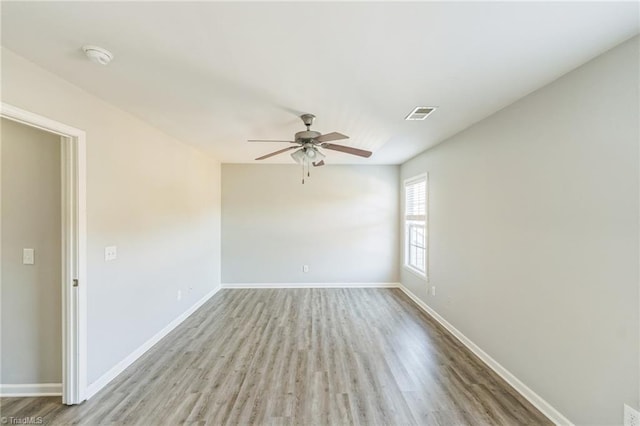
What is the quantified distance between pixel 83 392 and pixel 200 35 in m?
2.82

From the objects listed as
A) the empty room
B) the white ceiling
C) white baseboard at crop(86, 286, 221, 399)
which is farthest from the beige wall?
the white ceiling

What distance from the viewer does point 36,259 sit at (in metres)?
2.15

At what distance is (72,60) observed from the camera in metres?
1.67

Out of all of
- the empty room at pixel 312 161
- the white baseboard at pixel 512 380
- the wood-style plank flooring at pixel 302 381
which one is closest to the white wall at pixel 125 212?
the empty room at pixel 312 161

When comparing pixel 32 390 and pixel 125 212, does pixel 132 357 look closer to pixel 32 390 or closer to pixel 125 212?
pixel 32 390

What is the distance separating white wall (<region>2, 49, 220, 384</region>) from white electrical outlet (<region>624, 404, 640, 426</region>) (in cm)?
375

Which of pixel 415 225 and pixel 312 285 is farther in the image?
pixel 312 285

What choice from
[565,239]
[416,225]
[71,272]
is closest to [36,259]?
[71,272]

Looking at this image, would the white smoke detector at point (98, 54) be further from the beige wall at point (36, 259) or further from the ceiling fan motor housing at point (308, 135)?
the ceiling fan motor housing at point (308, 135)

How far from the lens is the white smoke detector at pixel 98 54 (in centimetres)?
153

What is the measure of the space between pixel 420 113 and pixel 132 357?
3.82 meters

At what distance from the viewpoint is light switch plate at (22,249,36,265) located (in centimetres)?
215

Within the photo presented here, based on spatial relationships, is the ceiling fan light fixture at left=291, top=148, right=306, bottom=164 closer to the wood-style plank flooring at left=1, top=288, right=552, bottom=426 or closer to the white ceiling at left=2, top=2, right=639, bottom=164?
the white ceiling at left=2, top=2, right=639, bottom=164

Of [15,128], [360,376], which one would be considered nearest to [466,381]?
[360,376]
